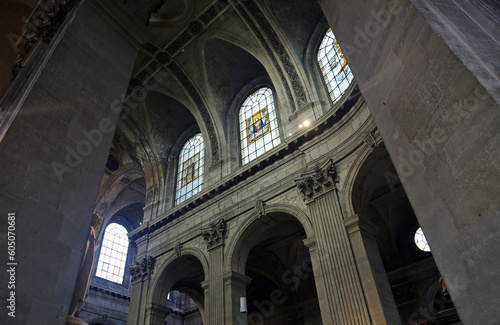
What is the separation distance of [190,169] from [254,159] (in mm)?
4832

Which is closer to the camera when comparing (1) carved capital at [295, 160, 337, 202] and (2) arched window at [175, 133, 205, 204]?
(1) carved capital at [295, 160, 337, 202]

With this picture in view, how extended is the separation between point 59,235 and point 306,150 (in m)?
7.43

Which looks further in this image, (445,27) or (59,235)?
(59,235)

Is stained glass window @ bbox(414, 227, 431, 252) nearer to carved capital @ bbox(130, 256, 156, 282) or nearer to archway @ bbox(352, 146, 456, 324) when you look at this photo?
archway @ bbox(352, 146, 456, 324)

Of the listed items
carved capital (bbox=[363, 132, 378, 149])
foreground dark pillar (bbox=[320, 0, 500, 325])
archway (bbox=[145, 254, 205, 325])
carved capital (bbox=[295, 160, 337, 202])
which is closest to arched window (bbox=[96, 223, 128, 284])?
archway (bbox=[145, 254, 205, 325])

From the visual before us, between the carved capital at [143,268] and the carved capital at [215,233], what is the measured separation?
3221 millimetres

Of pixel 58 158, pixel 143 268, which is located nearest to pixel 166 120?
pixel 143 268

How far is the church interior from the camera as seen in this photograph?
365cm

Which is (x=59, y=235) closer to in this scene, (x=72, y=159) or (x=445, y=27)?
(x=72, y=159)

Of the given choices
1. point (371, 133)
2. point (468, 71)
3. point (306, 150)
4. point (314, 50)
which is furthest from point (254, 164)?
point (468, 71)

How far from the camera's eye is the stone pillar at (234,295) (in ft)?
31.1

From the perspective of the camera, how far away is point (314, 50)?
12.9m

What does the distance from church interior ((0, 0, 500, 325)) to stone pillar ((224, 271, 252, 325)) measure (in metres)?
0.06

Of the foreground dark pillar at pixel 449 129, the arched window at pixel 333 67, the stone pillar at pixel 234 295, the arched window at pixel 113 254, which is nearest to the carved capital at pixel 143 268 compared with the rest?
the stone pillar at pixel 234 295
